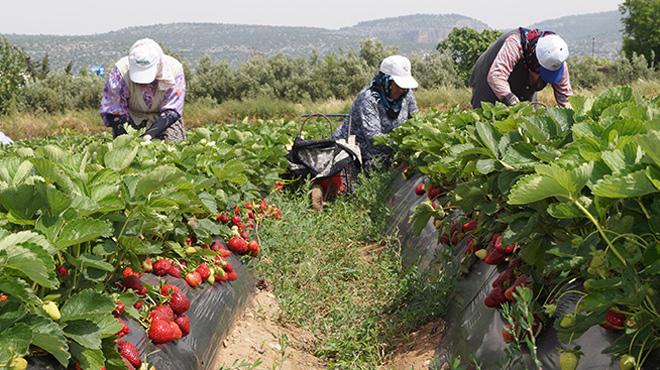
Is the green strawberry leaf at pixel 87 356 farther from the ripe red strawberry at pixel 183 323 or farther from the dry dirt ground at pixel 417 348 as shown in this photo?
the dry dirt ground at pixel 417 348

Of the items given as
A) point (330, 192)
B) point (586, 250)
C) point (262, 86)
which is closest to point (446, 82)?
point (262, 86)

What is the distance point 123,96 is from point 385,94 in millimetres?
2639

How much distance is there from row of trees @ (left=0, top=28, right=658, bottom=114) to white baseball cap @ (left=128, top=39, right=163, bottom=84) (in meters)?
19.3

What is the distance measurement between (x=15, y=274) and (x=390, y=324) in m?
2.20

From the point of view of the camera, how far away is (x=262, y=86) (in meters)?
26.5

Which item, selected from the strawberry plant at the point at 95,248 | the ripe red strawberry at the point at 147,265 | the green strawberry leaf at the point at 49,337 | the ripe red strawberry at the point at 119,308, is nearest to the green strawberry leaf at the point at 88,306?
the strawberry plant at the point at 95,248

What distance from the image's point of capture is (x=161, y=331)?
272cm

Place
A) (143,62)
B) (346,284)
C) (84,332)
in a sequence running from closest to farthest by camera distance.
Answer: (84,332) → (346,284) → (143,62)

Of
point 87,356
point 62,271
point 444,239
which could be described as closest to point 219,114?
point 444,239

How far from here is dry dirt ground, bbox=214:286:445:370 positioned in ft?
11.5

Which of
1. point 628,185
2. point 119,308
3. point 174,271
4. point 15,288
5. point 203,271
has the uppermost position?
point 628,185

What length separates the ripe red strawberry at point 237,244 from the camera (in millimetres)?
4266

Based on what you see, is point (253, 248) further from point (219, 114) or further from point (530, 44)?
point (219, 114)

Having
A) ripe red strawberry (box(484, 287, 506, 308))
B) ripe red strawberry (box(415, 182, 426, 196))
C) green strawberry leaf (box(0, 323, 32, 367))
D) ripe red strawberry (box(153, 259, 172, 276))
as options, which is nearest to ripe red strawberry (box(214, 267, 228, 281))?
ripe red strawberry (box(153, 259, 172, 276))
